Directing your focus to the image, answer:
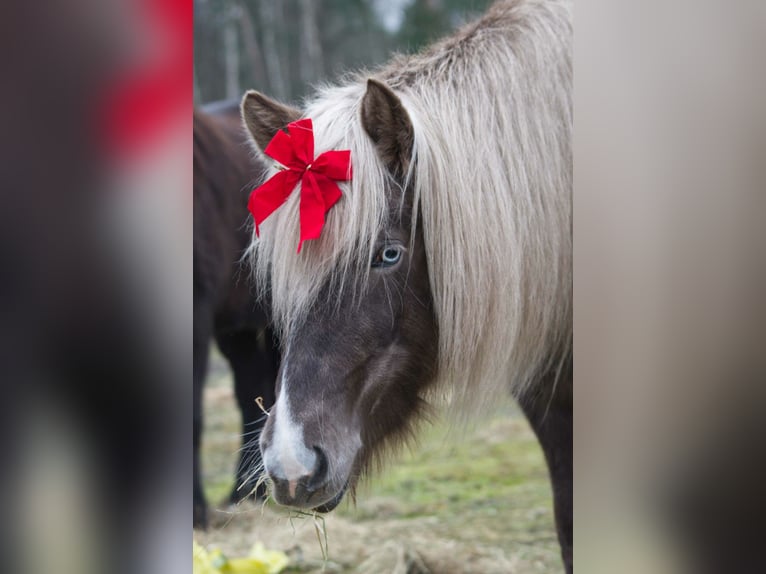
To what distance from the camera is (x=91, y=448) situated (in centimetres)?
152

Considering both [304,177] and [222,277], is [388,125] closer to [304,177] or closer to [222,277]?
[304,177]

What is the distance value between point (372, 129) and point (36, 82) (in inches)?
29.3

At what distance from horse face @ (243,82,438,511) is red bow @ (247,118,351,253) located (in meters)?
0.11

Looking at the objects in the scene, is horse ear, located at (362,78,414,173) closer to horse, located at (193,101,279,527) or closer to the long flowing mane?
the long flowing mane

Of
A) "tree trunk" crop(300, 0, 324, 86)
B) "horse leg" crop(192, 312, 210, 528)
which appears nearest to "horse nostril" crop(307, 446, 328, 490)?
"horse leg" crop(192, 312, 210, 528)

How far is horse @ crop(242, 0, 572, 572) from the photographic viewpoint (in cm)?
137

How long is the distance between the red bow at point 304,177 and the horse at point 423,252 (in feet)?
0.08

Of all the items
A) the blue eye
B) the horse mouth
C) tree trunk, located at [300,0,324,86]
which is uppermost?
tree trunk, located at [300,0,324,86]

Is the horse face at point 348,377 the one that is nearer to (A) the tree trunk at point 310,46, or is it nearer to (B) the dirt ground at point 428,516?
(B) the dirt ground at point 428,516

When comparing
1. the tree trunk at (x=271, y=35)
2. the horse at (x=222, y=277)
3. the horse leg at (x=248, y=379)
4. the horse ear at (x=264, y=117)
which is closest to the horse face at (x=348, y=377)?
the horse ear at (x=264, y=117)

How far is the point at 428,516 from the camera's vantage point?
9.29 ft

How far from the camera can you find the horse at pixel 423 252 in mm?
1370

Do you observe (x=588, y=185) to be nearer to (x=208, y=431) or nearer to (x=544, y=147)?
(x=544, y=147)

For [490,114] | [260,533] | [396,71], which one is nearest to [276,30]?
[396,71]
